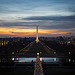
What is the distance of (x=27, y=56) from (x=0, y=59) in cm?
572

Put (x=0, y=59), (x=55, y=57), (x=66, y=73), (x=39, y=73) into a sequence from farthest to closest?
(x=55, y=57) → (x=0, y=59) → (x=66, y=73) → (x=39, y=73)

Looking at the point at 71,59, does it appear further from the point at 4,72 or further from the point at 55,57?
the point at 4,72

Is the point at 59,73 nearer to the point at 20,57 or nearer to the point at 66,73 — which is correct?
the point at 66,73

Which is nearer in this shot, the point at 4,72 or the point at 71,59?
the point at 4,72

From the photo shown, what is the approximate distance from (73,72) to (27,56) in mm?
13627

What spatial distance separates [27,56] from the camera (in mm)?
32188

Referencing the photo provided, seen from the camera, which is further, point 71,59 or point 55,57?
point 55,57

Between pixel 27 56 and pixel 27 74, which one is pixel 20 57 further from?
pixel 27 74

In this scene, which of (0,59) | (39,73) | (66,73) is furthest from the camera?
(0,59)

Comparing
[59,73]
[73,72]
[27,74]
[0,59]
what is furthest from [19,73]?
[0,59]

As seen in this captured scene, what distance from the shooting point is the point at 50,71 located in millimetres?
20359

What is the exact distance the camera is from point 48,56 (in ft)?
106

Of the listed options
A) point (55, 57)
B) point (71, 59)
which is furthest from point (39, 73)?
point (55, 57)

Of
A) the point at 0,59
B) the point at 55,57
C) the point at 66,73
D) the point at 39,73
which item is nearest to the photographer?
the point at 39,73
